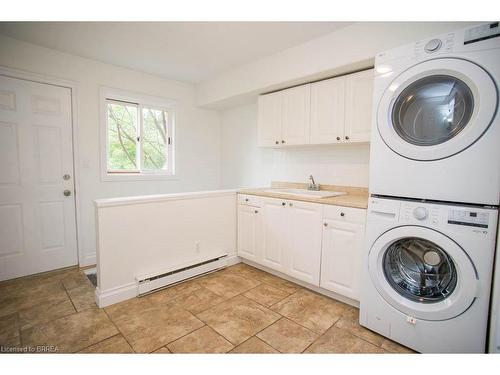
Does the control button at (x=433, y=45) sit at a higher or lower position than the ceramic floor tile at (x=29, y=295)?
higher

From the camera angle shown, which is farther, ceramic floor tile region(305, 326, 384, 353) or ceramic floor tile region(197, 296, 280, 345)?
ceramic floor tile region(197, 296, 280, 345)

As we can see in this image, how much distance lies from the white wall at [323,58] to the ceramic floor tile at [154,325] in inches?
93.1

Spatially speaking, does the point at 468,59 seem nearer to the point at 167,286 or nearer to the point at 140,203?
the point at 140,203

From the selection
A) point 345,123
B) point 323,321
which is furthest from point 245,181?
point 323,321

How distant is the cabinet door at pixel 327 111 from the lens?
2311mm

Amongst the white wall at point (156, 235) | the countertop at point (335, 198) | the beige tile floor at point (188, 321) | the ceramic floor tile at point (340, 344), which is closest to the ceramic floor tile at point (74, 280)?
the beige tile floor at point (188, 321)

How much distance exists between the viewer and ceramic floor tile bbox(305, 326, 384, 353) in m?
1.56

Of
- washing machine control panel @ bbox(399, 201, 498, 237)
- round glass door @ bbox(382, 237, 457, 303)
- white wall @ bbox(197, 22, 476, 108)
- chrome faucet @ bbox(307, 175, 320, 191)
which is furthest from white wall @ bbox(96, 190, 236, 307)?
washing machine control panel @ bbox(399, 201, 498, 237)

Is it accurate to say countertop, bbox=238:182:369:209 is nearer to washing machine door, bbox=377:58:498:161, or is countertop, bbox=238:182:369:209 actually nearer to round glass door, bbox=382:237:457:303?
round glass door, bbox=382:237:457:303

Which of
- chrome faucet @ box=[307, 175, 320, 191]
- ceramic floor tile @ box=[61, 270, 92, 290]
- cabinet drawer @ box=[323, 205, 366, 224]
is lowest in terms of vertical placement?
ceramic floor tile @ box=[61, 270, 92, 290]

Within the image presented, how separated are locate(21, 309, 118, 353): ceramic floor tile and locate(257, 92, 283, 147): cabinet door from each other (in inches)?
89.7

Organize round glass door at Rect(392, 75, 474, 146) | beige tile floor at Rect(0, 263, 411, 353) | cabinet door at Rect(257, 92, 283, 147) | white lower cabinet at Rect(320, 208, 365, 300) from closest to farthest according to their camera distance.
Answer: round glass door at Rect(392, 75, 474, 146)
beige tile floor at Rect(0, 263, 411, 353)
white lower cabinet at Rect(320, 208, 365, 300)
cabinet door at Rect(257, 92, 283, 147)

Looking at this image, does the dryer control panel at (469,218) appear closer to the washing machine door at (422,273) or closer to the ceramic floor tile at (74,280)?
the washing machine door at (422,273)

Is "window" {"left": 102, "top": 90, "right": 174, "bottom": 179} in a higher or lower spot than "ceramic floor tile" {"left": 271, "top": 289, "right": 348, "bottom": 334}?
higher
